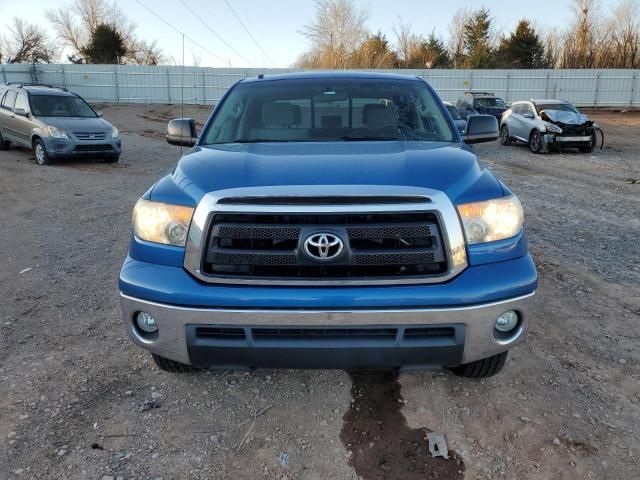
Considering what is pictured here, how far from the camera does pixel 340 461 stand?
2395 millimetres

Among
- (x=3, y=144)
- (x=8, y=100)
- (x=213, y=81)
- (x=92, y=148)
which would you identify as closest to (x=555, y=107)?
(x=92, y=148)

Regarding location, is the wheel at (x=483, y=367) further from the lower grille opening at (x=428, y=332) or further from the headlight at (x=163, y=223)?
the headlight at (x=163, y=223)

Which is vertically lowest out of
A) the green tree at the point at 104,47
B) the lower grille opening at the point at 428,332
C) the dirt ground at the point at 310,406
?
the dirt ground at the point at 310,406

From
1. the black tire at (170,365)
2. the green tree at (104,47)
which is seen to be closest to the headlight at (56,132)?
the black tire at (170,365)

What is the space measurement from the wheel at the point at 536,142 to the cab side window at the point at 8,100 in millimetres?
14733

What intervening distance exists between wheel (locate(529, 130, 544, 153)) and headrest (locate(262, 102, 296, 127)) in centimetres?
1389

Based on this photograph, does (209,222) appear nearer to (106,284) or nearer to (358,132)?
(358,132)

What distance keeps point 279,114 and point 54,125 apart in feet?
33.8

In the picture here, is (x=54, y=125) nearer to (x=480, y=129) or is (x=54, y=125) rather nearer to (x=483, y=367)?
(x=480, y=129)

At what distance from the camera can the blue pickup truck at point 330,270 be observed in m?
2.27

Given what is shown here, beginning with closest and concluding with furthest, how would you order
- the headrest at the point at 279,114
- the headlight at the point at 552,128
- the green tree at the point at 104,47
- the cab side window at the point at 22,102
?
the headrest at the point at 279,114
the cab side window at the point at 22,102
the headlight at the point at 552,128
the green tree at the point at 104,47

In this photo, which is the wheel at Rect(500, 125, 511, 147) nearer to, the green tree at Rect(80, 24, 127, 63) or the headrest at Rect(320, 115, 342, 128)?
the headrest at Rect(320, 115, 342, 128)

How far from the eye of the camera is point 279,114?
144 inches

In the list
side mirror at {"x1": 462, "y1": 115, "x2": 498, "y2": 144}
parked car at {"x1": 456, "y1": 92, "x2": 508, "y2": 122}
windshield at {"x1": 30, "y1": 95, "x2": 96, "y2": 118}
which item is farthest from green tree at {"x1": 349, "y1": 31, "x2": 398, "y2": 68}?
side mirror at {"x1": 462, "y1": 115, "x2": 498, "y2": 144}
